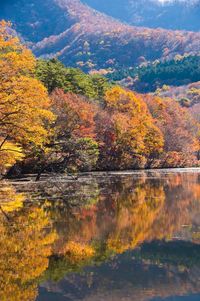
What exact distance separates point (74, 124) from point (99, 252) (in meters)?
49.5

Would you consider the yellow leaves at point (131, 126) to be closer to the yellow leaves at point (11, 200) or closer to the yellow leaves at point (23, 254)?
the yellow leaves at point (11, 200)

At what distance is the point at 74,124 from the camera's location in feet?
212

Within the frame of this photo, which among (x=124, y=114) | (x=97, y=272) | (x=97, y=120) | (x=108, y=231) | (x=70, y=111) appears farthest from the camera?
(x=124, y=114)

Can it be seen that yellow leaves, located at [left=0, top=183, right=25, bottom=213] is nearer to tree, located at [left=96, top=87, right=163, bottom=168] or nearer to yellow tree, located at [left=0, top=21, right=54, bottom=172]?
yellow tree, located at [left=0, top=21, right=54, bottom=172]

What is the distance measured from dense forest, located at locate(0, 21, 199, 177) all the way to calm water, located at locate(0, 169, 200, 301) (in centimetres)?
951

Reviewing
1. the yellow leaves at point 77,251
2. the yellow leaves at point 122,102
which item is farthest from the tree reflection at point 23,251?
the yellow leaves at point 122,102

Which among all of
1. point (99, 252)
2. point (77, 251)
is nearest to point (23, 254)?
point (77, 251)

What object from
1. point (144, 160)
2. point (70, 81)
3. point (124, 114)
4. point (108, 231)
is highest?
point (70, 81)

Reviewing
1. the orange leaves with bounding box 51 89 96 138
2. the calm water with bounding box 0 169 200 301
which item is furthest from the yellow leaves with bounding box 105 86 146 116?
the calm water with bounding box 0 169 200 301

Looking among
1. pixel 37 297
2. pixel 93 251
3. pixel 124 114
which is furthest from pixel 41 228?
pixel 124 114

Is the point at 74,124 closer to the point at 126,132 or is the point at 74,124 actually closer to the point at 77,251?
the point at 126,132

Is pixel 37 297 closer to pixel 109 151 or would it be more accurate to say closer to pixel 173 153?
pixel 109 151

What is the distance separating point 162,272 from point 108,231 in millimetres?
6496

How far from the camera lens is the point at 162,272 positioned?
43.5 feet
